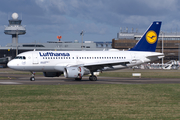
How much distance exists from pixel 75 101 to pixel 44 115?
460 centimetres

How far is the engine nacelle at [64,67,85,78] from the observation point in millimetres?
34972

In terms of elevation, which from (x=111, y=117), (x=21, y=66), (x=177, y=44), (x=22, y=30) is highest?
(x=22, y=30)

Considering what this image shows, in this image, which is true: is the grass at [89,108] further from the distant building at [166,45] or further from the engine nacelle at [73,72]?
the distant building at [166,45]

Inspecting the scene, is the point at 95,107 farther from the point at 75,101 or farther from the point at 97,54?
the point at 97,54

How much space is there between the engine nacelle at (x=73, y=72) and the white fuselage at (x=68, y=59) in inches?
97.1

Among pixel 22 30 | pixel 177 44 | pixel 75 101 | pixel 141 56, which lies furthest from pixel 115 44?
pixel 75 101

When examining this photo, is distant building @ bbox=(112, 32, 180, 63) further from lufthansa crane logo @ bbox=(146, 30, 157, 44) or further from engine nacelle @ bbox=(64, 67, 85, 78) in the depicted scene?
engine nacelle @ bbox=(64, 67, 85, 78)

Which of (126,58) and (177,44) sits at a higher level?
(177,44)

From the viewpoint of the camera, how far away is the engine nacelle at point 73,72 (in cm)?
3497

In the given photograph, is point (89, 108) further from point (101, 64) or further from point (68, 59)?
point (68, 59)

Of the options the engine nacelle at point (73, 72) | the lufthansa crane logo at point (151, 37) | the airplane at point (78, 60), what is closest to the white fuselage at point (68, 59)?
the airplane at point (78, 60)

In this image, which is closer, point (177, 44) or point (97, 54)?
point (97, 54)

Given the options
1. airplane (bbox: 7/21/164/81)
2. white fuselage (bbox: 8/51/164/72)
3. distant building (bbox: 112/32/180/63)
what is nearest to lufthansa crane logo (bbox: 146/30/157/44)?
airplane (bbox: 7/21/164/81)

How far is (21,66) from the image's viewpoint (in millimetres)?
36719
